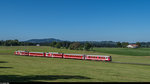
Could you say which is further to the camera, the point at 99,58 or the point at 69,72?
the point at 99,58

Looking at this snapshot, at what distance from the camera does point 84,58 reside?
44.9m

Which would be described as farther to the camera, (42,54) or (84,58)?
(42,54)

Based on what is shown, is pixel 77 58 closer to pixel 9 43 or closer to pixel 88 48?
pixel 88 48

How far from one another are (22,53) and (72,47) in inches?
3072

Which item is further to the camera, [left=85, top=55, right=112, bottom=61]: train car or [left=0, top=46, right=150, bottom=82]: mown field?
[left=85, top=55, right=112, bottom=61]: train car

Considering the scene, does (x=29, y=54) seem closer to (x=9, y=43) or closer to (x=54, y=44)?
(x=54, y=44)

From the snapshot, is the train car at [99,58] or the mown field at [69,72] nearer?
the mown field at [69,72]

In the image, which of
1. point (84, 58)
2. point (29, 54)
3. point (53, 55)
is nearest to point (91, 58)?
point (84, 58)

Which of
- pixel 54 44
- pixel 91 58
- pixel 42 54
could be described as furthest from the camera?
pixel 54 44

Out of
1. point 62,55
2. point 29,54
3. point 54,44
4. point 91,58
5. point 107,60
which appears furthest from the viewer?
point 54,44

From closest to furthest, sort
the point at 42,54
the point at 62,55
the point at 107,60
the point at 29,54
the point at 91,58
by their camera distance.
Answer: the point at 107,60, the point at 91,58, the point at 62,55, the point at 42,54, the point at 29,54

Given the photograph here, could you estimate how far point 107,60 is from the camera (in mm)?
39906

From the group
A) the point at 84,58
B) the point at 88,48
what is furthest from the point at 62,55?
the point at 88,48

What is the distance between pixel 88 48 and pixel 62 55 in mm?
82608
